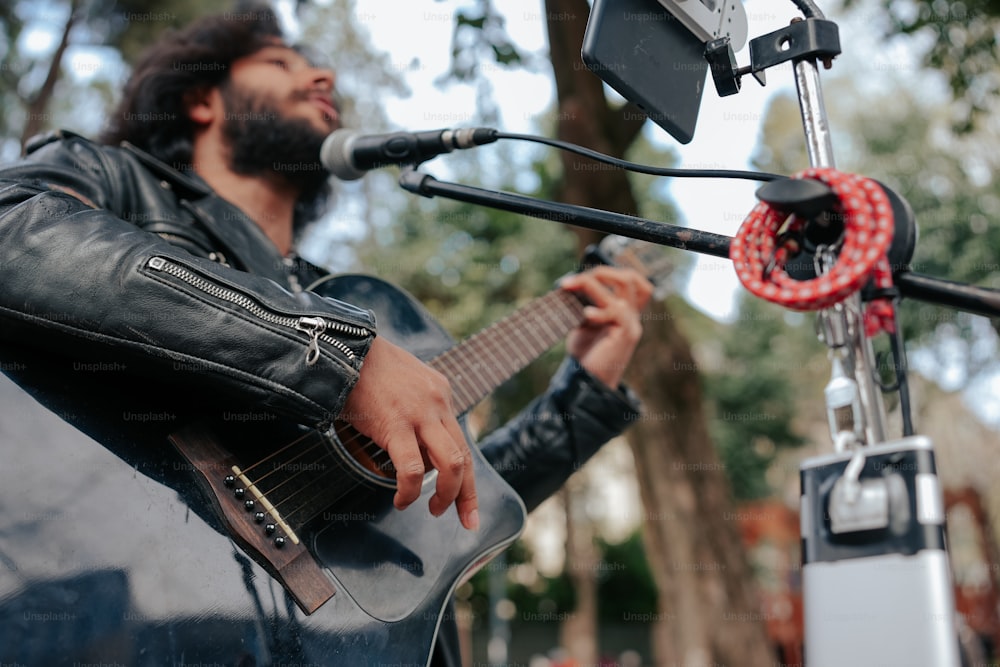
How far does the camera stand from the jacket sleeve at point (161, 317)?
1.29 metres

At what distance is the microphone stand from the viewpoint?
1075 millimetres

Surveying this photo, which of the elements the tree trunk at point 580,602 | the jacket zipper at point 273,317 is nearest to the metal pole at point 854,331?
the jacket zipper at point 273,317

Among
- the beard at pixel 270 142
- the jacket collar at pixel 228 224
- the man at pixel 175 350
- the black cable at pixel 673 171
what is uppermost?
the beard at pixel 270 142

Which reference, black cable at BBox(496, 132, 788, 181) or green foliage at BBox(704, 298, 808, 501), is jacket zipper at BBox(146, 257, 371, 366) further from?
green foliage at BBox(704, 298, 808, 501)

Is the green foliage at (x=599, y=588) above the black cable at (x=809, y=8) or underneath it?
underneath

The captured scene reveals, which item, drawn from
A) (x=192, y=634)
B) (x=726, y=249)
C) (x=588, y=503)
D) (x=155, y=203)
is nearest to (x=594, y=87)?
(x=155, y=203)

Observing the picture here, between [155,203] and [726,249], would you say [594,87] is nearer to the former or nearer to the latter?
[155,203]

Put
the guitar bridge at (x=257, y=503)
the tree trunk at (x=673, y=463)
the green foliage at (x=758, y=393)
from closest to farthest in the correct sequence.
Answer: the guitar bridge at (x=257, y=503) → the tree trunk at (x=673, y=463) → the green foliage at (x=758, y=393)

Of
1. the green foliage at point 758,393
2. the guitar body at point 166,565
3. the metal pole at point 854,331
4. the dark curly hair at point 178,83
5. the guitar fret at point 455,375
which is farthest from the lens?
the green foliage at point 758,393

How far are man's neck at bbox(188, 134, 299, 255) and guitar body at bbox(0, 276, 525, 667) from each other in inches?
41.6

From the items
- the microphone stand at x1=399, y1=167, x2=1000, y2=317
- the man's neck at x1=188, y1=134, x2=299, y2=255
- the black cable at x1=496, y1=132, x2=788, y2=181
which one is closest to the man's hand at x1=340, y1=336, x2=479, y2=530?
the microphone stand at x1=399, y1=167, x2=1000, y2=317

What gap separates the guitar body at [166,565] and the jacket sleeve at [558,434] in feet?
2.76

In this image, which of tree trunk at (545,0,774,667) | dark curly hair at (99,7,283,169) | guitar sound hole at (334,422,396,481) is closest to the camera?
guitar sound hole at (334,422,396,481)

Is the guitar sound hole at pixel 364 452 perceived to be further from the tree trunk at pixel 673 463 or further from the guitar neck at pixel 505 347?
the tree trunk at pixel 673 463
